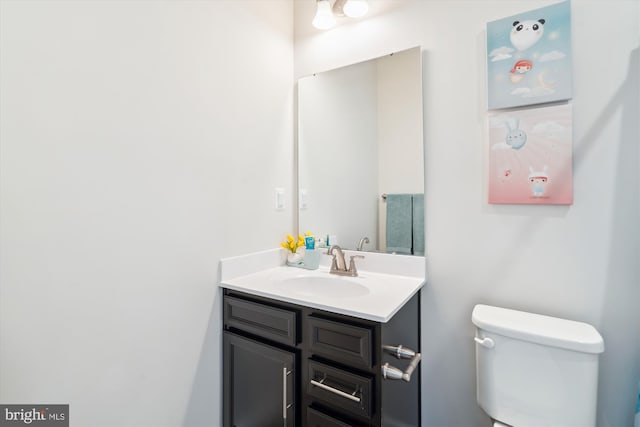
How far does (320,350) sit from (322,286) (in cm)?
47

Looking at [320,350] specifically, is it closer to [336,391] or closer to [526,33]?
[336,391]

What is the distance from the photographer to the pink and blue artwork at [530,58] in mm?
1186

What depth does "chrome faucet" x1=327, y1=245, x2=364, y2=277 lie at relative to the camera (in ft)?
5.17

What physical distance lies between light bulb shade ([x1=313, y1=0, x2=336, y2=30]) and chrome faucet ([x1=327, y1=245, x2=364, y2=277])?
1.21 m

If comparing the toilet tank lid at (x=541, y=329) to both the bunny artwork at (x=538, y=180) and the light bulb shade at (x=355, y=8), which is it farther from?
the light bulb shade at (x=355, y=8)

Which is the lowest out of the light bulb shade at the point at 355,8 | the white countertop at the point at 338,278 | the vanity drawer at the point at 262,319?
the vanity drawer at the point at 262,319

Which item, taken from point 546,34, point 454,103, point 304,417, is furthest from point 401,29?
point 304,417

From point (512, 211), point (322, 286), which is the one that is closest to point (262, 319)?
point (322, 286)

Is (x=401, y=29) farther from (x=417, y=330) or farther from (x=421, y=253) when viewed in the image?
(x=417, y=330)

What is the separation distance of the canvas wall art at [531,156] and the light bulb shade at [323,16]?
99cm

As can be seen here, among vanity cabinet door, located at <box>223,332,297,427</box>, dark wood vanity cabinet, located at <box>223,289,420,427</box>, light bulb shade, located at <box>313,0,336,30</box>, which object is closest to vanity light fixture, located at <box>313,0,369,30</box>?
light bulb shade, located at <box>313,0,336,30</box>

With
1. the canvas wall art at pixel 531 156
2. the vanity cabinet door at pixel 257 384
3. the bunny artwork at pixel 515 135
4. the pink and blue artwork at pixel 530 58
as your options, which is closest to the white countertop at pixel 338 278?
the vanity cabinet door at pixel 257 384

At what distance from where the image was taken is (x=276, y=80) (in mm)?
1755

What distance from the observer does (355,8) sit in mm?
1556
